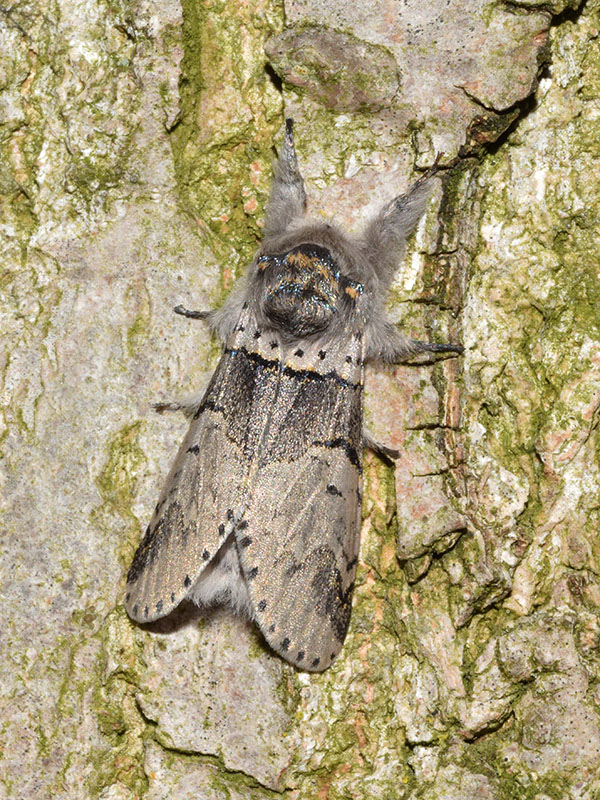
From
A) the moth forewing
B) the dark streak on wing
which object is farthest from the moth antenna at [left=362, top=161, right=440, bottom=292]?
the moth forewing

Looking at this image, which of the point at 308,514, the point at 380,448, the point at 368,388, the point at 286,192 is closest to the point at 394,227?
the point at 286,192

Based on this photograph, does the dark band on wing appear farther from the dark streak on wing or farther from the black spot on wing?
the black spot on wing

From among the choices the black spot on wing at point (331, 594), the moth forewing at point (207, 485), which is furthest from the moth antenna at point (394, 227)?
the black spot on wing at point (331, 594)

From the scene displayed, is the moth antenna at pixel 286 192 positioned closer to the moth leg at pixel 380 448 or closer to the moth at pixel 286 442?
the moth at pixel 286 442

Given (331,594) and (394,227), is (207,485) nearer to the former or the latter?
(331,594)

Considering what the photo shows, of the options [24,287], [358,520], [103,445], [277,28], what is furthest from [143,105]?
[358,520]
